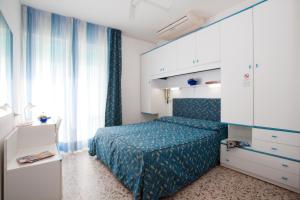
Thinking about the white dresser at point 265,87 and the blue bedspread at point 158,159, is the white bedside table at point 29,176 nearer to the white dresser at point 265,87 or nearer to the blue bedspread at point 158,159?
the blue bedspread at point 158,159

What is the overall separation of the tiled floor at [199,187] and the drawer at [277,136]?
1.95 feet

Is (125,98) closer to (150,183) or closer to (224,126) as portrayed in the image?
(224,126)

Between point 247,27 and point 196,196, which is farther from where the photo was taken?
point 247,27

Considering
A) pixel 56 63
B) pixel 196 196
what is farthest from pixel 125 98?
pixel 196 196

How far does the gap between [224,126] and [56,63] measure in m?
3.52

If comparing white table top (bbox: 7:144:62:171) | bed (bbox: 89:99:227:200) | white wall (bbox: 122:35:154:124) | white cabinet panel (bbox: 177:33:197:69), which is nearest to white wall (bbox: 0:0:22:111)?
white table top (bbox: 7:144:62:171)

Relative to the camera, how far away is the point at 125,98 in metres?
4.14

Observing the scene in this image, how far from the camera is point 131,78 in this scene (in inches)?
168

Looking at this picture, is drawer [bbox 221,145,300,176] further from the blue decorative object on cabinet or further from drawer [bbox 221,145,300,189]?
the blue decorative object on cabinet

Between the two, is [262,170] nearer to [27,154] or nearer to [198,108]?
[198,108]

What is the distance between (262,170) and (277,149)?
364mm

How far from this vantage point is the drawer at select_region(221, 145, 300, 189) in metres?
1.83

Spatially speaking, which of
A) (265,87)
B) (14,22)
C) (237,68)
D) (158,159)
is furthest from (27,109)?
(265,87)

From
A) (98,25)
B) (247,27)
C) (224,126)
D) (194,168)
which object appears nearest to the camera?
(194,168)
